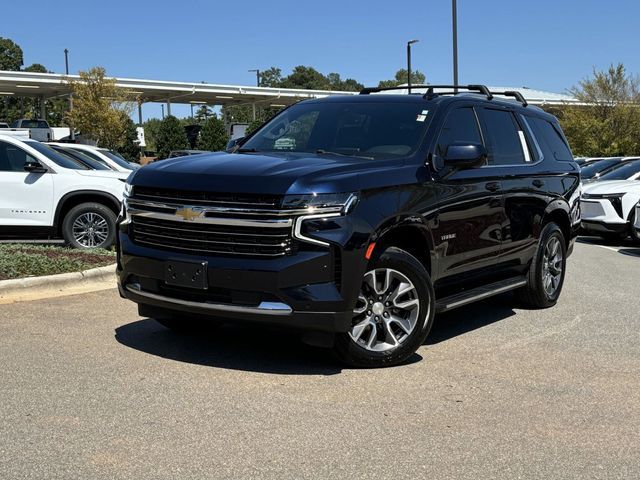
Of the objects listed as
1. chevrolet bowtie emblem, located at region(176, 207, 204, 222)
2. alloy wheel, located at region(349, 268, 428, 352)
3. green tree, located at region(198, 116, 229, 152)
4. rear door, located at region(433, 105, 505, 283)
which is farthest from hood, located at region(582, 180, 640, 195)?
green tree, located at region(198, 116, 229, 152)

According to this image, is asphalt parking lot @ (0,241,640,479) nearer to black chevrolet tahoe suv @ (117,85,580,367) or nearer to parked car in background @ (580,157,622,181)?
black chevrolet tahoe suv @ (117,85,580,367)

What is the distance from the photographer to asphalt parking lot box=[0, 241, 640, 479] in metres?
3.72

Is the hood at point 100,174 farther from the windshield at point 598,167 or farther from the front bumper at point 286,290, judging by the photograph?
the windshield at point 598,167

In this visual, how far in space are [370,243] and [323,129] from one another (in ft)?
5.59

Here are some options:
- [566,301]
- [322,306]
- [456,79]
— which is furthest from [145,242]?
[456,79]

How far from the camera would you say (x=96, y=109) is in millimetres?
43250

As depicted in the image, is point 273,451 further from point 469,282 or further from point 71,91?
point 71,91

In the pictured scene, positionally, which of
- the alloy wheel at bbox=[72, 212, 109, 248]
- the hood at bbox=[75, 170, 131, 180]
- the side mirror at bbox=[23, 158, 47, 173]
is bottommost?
the alloy wheel at bbox=[72, 212, 109, 248]

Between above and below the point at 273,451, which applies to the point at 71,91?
above

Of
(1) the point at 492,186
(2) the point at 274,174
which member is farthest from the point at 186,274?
(1) the point at 492,186

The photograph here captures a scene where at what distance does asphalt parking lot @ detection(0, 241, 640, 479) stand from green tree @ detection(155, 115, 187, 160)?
42041 millimetres

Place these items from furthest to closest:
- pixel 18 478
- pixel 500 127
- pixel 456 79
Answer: pixel 456 79, pixel 500 127, pixel 18 478

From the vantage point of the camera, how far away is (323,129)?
21.0ft

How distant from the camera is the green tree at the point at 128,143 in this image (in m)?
45.3
